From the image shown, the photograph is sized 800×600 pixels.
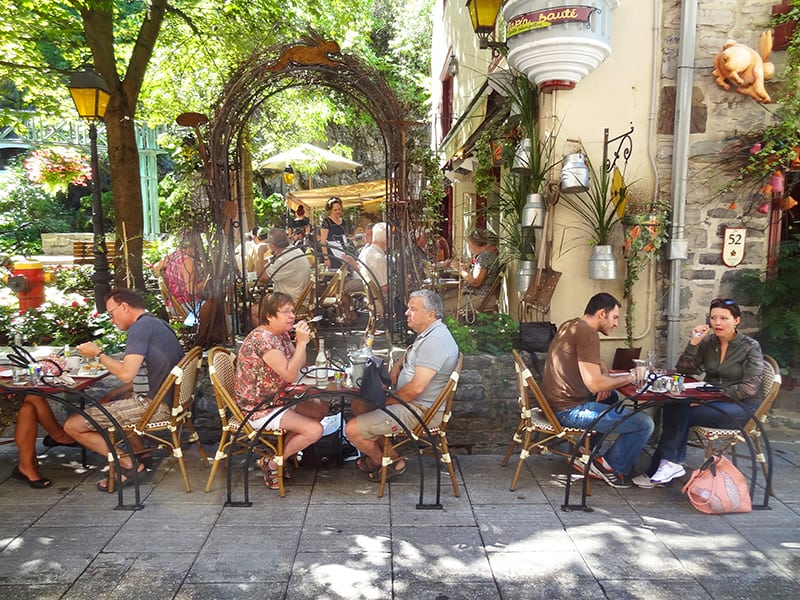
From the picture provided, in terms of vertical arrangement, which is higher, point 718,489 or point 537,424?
point 537,424

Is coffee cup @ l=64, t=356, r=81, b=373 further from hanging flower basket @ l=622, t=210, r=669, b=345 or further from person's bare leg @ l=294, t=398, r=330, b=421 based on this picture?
hanging flower basket @ l=622, t=210, r=669, b=345

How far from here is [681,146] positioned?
16.7ft

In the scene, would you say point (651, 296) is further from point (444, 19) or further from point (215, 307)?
point (444, 19)

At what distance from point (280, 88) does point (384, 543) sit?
4.24 m

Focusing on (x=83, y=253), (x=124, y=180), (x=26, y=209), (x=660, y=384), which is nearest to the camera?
(x=660, y=384)

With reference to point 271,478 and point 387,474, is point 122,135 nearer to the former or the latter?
point 271,478

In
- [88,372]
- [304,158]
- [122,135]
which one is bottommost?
[88,372]

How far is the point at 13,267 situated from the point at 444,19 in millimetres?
9250

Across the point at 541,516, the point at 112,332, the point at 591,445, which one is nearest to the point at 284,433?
the point at 541,516

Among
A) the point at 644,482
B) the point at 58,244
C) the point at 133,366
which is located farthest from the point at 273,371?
the point at 58,244

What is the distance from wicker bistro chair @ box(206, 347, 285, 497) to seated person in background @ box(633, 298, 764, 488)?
94.6 inches

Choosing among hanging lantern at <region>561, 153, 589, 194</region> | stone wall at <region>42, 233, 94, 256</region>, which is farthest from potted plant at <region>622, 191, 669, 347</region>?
stone wall at <region>42, 233, 94, 256</region>

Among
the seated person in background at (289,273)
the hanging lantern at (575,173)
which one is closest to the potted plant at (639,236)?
the hanging lantern at (575,173)

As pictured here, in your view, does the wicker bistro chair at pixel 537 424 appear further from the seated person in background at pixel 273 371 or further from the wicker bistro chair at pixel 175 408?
the wicker bistro chair at pixel 175 408
